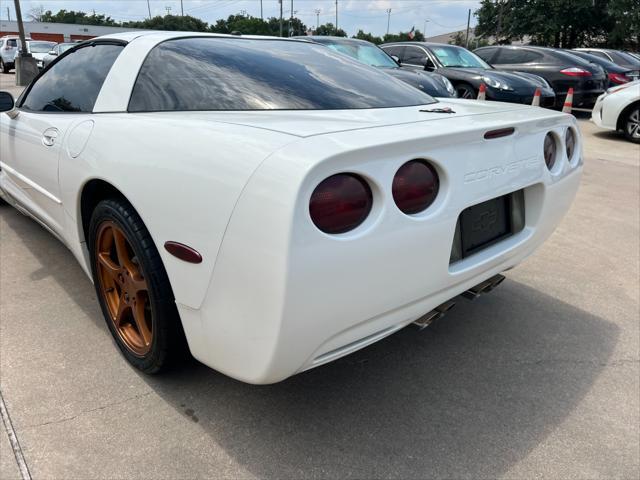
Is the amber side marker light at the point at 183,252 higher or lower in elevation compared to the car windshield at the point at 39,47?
lower

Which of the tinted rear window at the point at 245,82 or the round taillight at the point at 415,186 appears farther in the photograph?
the tinted rear window at the point at 245,82

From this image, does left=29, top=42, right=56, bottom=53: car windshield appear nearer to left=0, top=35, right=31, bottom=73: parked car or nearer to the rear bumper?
left=0, top=35, right=31, bottom=73: parked car

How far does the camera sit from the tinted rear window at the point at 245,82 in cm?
219

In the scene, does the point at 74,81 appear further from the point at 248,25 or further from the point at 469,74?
the point at 248,25

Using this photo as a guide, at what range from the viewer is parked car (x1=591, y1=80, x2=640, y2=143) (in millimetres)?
8477

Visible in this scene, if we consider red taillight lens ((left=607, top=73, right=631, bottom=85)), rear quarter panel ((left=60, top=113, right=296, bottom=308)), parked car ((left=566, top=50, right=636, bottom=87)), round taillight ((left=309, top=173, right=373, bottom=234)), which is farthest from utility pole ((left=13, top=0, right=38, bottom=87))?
round taillight ((left=309, top=173, right=373, bottom=234))

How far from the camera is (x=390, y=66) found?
8594mm

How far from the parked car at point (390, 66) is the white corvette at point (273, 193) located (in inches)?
199

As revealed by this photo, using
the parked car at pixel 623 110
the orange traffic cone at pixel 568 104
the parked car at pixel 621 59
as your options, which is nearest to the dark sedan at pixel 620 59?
the parked car at pixel 621 59

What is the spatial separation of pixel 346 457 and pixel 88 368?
122cm

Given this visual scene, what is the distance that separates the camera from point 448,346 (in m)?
2.56

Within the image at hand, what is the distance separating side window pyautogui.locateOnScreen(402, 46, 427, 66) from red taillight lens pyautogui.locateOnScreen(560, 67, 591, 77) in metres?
3.31

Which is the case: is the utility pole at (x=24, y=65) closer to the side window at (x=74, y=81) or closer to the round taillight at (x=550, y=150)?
the side window at (x=74, y=81)

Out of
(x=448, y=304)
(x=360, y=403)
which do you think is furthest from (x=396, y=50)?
(x=360, y=403)
